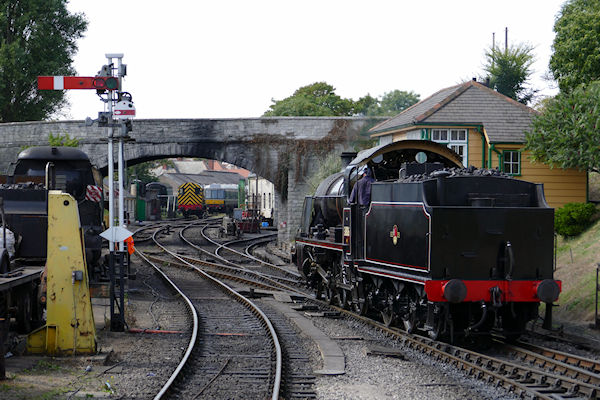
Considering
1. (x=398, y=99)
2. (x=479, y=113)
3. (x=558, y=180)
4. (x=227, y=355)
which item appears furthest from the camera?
(x=398, y=99)

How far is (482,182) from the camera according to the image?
10.5 meters

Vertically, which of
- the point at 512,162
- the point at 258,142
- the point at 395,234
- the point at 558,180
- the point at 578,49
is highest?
the point at 578,49

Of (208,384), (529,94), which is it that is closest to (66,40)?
(529,94)

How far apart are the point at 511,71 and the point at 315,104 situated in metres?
34.8

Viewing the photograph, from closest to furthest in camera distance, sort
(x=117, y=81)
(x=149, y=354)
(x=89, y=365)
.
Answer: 1. (x=89, y=365)
2. (x=149, y=354)
3. (x=117, y=81)

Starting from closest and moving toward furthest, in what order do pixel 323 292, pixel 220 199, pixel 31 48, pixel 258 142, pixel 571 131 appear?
1. pixel 323 292
2. pixel 571 131
3. pixel 258 142
4. pixel 31 48
5. pixel 220 199

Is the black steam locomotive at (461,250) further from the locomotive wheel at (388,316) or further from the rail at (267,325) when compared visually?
the rail at (267,325)

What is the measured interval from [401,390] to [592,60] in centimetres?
1702

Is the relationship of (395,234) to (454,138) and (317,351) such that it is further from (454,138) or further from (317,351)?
(454,138)

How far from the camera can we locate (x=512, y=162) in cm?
2250

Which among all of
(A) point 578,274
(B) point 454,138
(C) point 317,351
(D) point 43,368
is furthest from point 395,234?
(B) point 454,138

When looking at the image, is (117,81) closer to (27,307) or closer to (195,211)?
(27,307)

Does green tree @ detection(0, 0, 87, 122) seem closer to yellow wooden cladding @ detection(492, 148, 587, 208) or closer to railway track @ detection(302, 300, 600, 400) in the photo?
yellow wooden cladding @ detection(492, 148, 587, 208)

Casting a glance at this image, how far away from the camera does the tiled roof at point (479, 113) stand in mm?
22938
